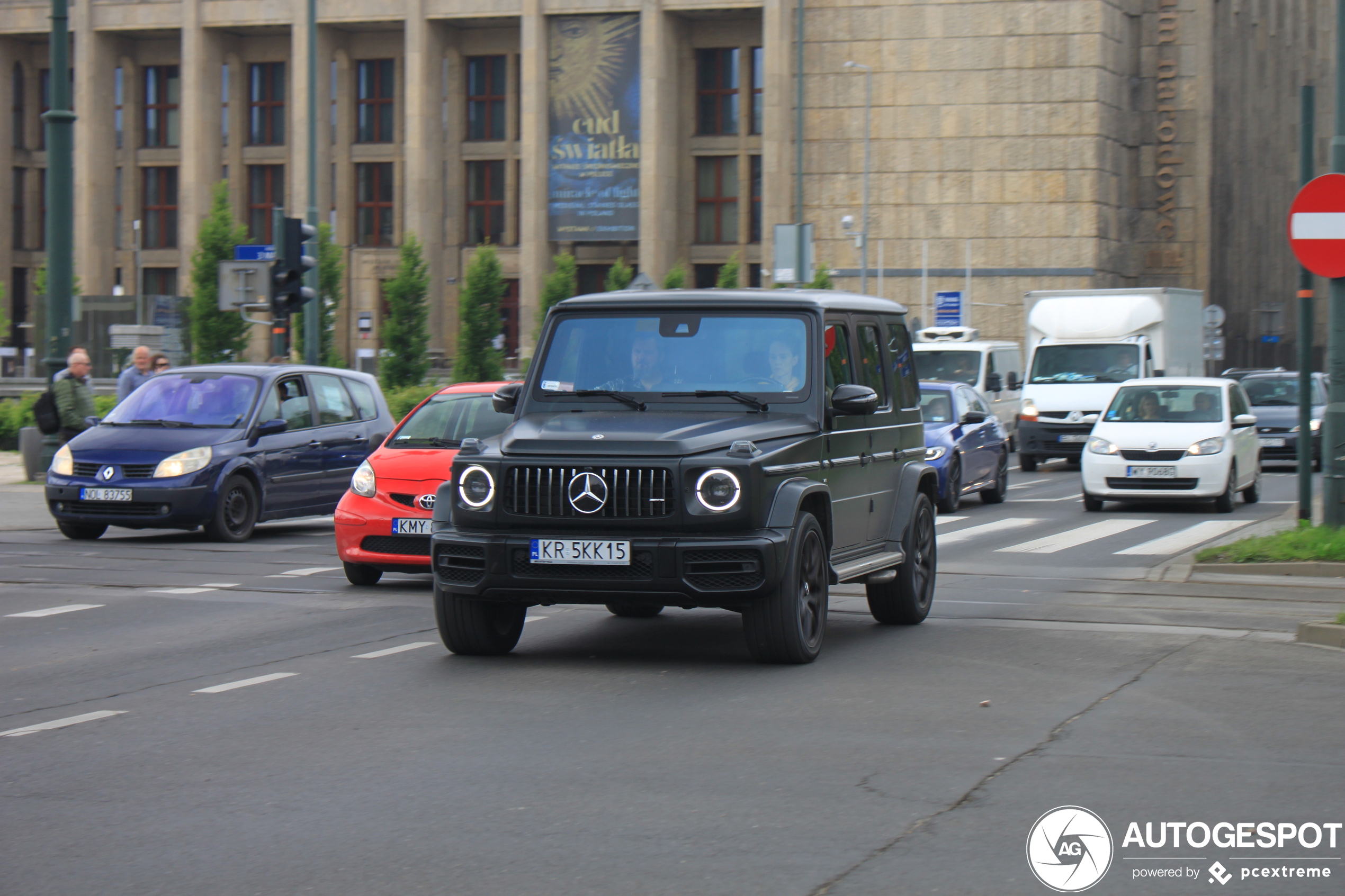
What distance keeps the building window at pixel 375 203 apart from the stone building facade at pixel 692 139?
0.10 meters

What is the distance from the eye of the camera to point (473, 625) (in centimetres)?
923

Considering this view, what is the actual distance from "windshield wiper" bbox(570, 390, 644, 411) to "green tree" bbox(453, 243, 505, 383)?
4155 cm

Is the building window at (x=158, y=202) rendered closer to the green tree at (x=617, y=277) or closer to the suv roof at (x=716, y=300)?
the green tree at (x=617, y=277)

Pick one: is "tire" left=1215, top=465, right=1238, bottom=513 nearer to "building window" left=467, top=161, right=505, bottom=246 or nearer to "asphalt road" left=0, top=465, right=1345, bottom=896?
"asphalt road" left=0, top=465, right=1345, bottom=896

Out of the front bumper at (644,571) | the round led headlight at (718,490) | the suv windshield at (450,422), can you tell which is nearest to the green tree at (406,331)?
the suv windshield at (450,422)

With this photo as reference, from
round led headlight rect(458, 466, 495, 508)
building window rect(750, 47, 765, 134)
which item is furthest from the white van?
building window rect(750, 47, 765, 134)

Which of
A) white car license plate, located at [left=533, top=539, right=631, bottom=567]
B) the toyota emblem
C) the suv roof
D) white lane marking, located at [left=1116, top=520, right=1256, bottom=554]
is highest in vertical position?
the suv roof

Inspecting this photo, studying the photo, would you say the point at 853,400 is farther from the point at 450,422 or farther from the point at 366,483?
the point at 450,422

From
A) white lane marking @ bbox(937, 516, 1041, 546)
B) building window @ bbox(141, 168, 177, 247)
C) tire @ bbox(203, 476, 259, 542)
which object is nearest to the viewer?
tire @ bbox(203, 476, 259, 542)

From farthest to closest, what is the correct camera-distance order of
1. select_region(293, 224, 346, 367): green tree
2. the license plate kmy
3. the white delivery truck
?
select_region(293, 224, 346, 367): green tree
the white delivery truck
the license plate kmy

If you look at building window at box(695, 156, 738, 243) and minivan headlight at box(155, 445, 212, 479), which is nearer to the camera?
minivan headlight at box(155, 445, 212, 479)

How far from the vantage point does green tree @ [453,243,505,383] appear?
52219 mm

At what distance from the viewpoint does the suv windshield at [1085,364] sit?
3209cm

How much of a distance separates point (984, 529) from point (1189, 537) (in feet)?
7.09
